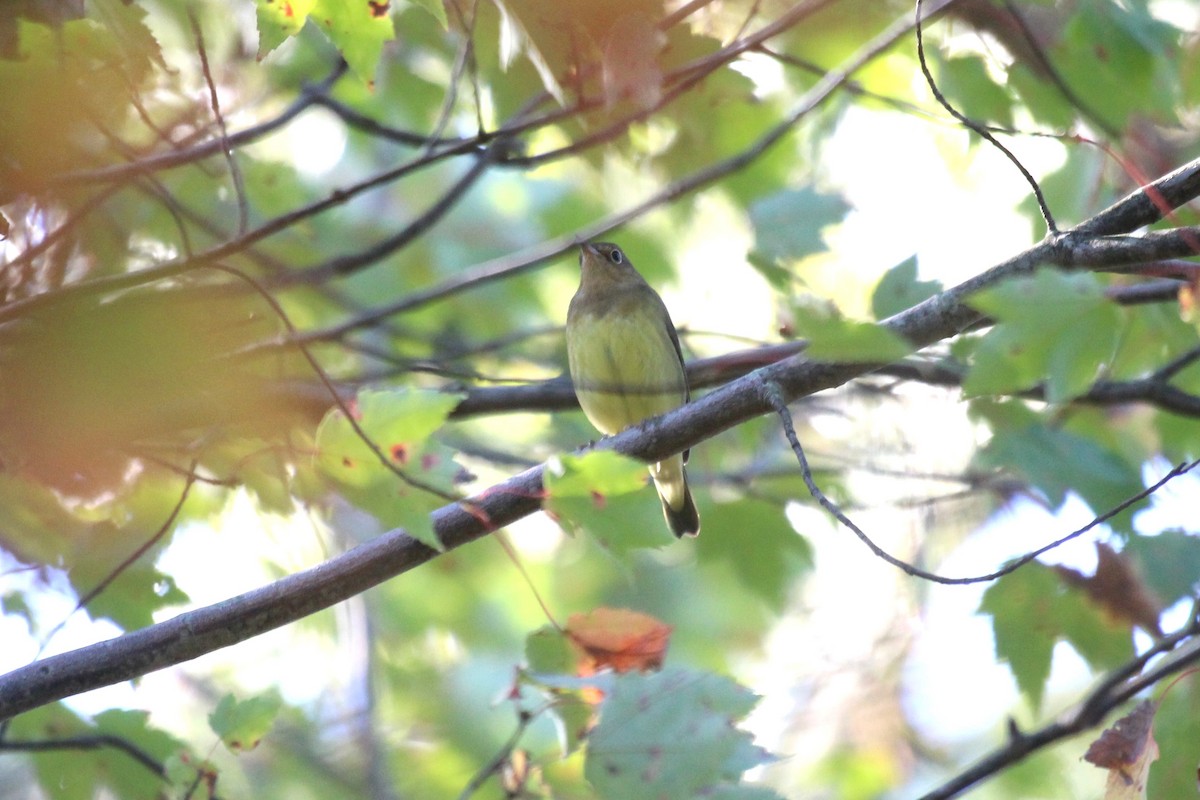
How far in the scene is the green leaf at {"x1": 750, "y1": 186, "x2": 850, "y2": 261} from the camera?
4.71 meters

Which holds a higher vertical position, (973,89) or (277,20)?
(973,89)

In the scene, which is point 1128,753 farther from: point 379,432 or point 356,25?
point 356,25

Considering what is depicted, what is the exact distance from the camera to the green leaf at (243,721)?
10.4ft

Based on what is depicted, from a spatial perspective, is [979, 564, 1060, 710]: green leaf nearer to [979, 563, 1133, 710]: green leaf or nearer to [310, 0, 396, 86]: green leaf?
[979, 563, 1133, 710]: green leaf

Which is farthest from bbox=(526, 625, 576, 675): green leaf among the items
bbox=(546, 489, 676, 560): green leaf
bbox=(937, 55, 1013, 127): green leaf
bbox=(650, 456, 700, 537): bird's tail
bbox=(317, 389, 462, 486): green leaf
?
bbox=(937, 55, 1013, 127): green leaf

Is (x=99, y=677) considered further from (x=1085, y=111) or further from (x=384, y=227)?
(x=384, y=227)

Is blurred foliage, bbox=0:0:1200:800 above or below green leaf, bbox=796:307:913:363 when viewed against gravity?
above

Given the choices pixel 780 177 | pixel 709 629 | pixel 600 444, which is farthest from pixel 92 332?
pixel 709 629

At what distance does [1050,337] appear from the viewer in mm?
2338

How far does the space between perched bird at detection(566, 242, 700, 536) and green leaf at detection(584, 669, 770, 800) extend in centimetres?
242

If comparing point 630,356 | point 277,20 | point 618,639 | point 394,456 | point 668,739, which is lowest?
point 668,739

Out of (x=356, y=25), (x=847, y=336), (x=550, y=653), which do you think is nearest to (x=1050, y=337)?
(x=847, y=336)

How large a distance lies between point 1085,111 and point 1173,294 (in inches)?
36.1

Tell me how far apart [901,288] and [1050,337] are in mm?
2066
